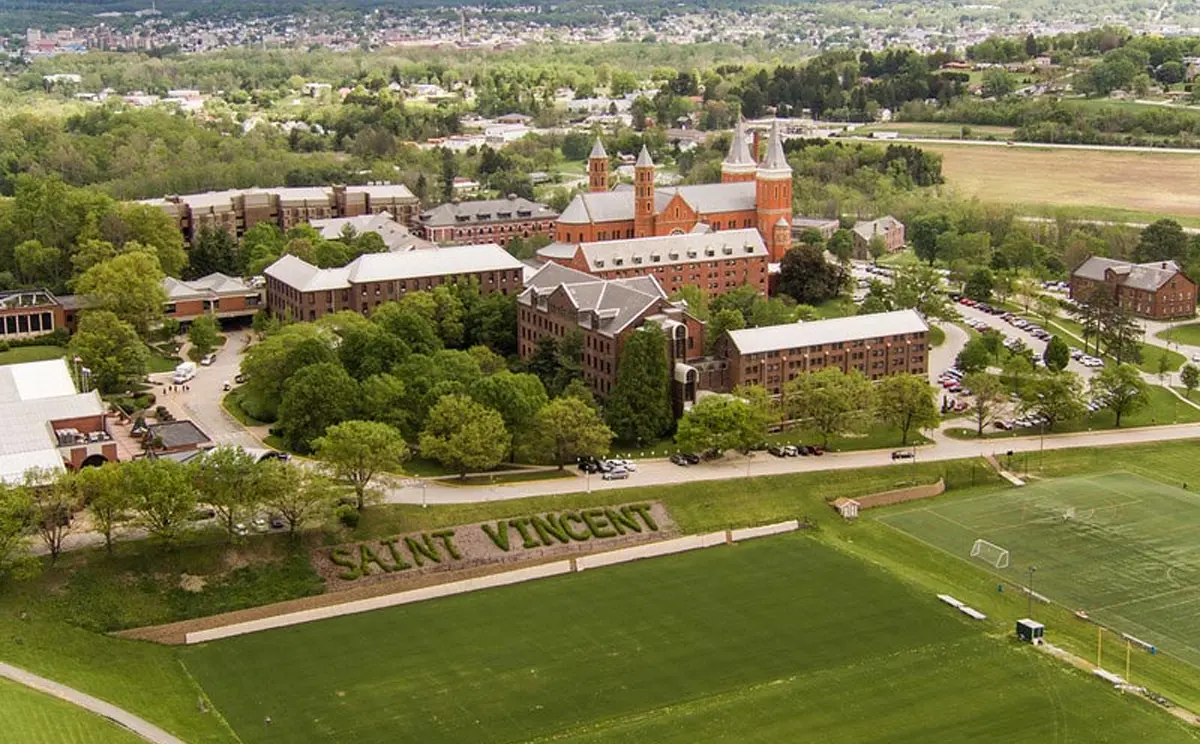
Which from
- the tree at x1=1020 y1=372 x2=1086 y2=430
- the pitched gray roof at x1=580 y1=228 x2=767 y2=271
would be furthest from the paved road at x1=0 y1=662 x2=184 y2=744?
the pitched gray roof at x1=580 y1=228 x2=767 y2=271

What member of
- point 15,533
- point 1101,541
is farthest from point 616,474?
point 15,533

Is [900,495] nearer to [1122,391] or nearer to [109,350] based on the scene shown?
[1122,391]

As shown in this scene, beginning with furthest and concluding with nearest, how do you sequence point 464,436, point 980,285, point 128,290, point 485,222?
point 485,222, point 980,285, point 128,290, point 464,436

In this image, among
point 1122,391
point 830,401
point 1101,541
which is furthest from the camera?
point 1122,391

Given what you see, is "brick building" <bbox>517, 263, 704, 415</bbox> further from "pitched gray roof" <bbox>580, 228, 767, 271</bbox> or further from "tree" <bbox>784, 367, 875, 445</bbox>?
"pitched gray roof" <bbox>580, 228, 767, 271</bbox>

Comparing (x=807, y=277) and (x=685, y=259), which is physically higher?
(x=685, y=259)
